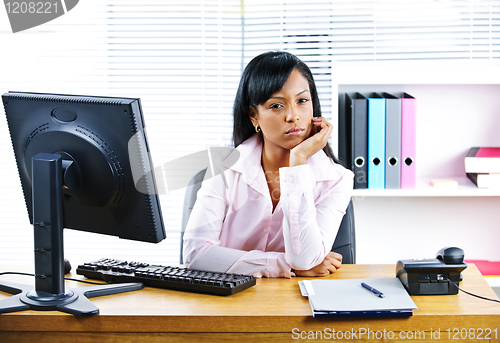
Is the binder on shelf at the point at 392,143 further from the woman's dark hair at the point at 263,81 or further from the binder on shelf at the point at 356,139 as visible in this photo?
the woman's dark hair at the point at 263,81

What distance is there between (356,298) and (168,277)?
47 cm

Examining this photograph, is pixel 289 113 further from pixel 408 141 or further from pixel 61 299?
pixel 61 299

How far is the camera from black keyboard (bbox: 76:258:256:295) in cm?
124

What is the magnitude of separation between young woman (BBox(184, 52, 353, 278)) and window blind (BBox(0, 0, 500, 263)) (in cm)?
69

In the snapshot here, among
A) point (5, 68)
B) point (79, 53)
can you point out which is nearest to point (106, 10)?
point (79, 53)

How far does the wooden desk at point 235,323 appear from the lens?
3.57ft

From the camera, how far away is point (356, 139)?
2.09 m

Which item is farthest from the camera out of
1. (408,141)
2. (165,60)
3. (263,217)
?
(165,60)

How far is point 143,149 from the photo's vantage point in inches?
42.2

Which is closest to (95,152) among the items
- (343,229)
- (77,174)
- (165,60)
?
Result: (77,174)

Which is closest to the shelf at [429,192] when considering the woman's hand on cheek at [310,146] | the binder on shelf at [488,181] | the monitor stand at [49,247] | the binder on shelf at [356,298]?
the binder on shelf at [488,181]

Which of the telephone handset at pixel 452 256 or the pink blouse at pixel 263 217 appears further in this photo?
the pink blouse at pixel 263 217

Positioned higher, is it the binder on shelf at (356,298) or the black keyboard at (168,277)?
the black keyboard at (168,277)

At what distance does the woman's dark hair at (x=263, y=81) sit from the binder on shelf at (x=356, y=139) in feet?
0.91
